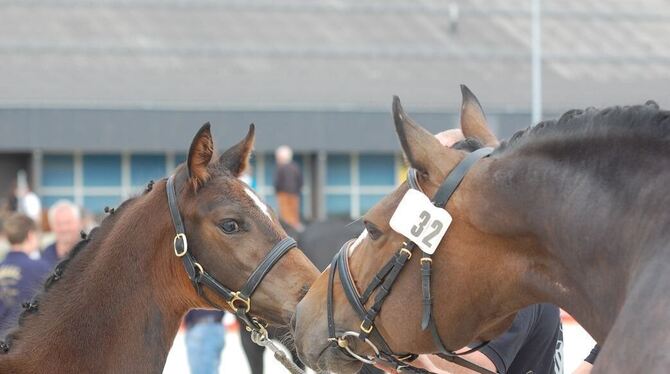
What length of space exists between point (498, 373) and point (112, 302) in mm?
1866

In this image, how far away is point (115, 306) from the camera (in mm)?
5094

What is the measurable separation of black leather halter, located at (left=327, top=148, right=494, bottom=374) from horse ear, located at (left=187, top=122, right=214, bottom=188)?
1.53 m

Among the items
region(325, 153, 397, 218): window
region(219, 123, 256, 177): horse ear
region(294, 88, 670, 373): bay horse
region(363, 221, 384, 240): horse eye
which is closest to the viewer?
region(294, 88, 670, 373): bay horse

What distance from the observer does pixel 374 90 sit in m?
36.4

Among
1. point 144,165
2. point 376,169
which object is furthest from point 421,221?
point 376,169

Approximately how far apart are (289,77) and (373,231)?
33.1 m

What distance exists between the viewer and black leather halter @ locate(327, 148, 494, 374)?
346 cm

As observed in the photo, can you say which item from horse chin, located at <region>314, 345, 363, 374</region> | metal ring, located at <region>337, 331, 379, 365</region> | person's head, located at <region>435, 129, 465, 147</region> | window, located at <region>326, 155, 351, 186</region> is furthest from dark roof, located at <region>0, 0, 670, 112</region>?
metal ring, located at <region>337, 331, 379, 365</region>

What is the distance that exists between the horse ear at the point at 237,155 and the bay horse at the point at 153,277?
9 cm

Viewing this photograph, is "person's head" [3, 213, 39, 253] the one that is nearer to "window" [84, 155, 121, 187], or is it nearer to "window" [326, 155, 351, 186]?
"window" [84, 155, 121, 187]

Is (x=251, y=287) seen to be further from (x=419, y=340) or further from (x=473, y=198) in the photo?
(x=473, y=198)

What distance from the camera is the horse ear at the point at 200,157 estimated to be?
5176 millimetres

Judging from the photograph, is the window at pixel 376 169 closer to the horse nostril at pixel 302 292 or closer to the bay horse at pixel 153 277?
the bay horse at pixel 153 277

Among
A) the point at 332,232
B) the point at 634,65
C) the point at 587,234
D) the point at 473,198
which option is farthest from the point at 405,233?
the point at 634,65
